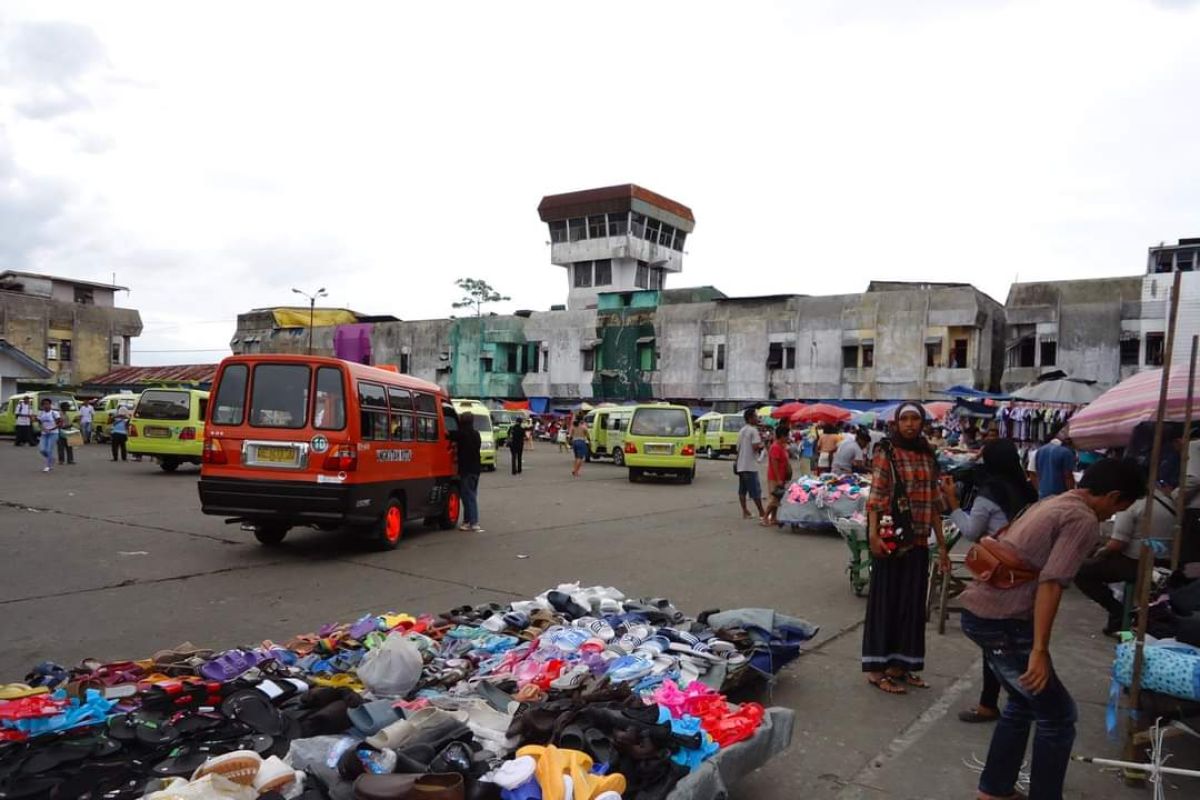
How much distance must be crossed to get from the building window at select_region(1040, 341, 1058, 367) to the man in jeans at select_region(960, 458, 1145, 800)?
41.1 meters

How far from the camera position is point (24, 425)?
2844 centimetres

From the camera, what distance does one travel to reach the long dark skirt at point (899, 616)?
5.36 m

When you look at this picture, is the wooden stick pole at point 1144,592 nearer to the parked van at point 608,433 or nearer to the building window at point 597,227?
the parked van at point 608,433

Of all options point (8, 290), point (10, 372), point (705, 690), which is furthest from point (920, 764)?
point (8, 290)

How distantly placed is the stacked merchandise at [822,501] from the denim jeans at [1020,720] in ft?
28.3

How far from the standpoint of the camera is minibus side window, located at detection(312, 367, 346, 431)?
30.6ft

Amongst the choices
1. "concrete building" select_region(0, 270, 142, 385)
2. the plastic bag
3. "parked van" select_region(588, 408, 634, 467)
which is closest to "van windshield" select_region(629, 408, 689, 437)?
"parked van" select_region(588, 408, 634, 467)

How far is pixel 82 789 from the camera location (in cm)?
304

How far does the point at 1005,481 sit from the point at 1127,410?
144cm

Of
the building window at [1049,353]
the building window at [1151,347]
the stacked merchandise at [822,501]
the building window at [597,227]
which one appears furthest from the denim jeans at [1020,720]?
the building window at [597,227]

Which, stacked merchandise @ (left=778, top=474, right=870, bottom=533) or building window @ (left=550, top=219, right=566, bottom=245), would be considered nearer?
stacked merchandise @ (left=778, top=474, right=870, bottom=533)

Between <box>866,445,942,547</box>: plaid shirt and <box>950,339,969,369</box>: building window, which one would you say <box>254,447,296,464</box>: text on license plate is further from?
<box>950,339,969,369</box>: building window

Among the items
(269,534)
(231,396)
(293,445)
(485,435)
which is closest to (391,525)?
(269,534)

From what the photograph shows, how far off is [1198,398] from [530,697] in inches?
231
